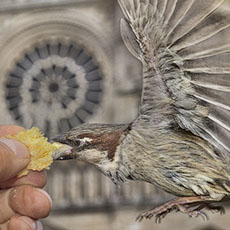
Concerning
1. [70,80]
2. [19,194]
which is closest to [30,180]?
[19,194]

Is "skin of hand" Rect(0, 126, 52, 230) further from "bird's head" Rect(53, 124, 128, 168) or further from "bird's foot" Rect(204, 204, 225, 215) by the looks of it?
"bird's foot" Rect(204, 204, 225, 215)

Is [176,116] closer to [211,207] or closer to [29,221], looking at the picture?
[211,207]

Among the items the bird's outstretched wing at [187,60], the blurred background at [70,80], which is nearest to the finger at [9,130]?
the bird's outstretched wing at [187,60]

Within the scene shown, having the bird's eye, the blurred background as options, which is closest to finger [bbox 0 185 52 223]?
the bird's eye

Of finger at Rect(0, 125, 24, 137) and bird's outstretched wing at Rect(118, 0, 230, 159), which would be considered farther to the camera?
finger at Rect(0, 125, 24, 137)

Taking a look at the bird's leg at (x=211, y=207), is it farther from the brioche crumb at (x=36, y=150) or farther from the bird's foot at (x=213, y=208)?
the brioche crumb at (x=36, y=150)

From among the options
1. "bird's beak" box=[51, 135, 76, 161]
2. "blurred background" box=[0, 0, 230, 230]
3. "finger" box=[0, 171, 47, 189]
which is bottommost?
"finger" box=[0, 171, 47, 189]
